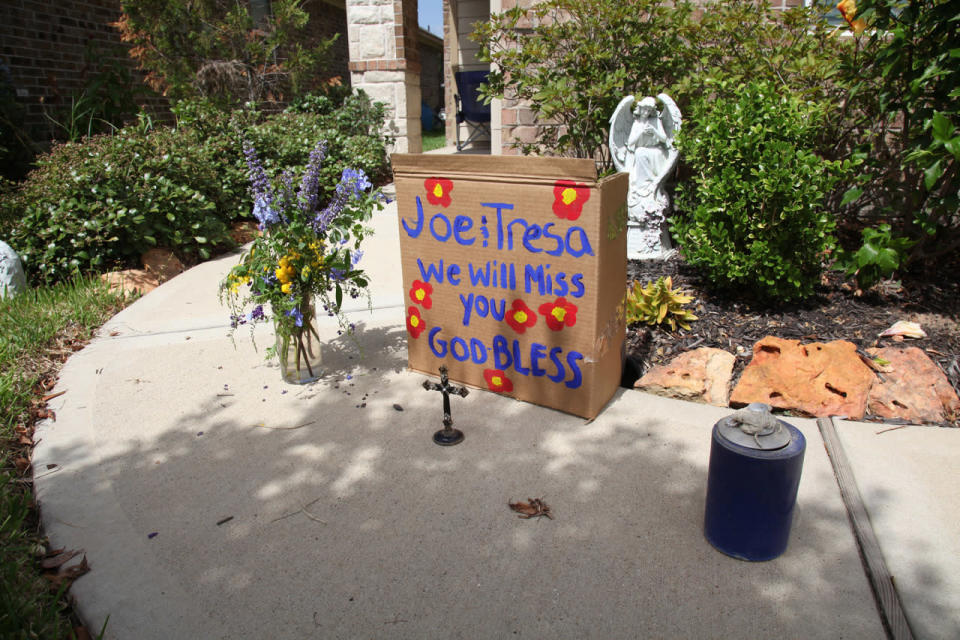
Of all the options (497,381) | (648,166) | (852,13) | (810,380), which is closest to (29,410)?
(497,381)

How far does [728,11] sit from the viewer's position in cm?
505

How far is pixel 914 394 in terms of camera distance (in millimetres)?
2855

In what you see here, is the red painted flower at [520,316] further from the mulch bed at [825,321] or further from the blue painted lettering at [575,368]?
the mulch bed at [825,321]

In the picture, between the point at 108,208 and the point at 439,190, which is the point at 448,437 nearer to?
the point at 439,190

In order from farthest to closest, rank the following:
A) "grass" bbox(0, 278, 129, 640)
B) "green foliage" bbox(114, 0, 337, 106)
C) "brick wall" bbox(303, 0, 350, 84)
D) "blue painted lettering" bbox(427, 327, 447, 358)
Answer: "brick wall" bbox(303, 0, 350, 84) → "green foliage" bbox(114, 0, 337, 106) → "blue painted lettering" bbox(427, 327, 447, 358) → "grass" bbox(0, 278, 129, 640)

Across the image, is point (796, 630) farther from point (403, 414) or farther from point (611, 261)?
point (403, 414)

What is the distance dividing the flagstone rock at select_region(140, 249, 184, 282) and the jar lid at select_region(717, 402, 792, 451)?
4677 mm

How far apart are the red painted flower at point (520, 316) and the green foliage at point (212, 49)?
24.1ft

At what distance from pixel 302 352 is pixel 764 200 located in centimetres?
264

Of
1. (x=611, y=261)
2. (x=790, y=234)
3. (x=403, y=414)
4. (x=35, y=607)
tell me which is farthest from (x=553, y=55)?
(x=35, y=607)

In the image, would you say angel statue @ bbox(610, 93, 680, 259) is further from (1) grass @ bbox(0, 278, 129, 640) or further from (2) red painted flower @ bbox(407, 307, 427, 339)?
(1) grass @ bbox(0, 278, 129, 640)

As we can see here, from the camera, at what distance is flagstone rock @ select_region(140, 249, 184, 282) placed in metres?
5.18

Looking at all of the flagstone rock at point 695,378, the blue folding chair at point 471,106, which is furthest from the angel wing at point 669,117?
the blue folding chair at point 471,106

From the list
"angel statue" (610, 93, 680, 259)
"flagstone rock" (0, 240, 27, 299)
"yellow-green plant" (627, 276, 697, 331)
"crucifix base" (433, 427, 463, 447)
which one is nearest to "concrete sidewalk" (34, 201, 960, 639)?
"crucifix base" (433, 427, 463, 447)
